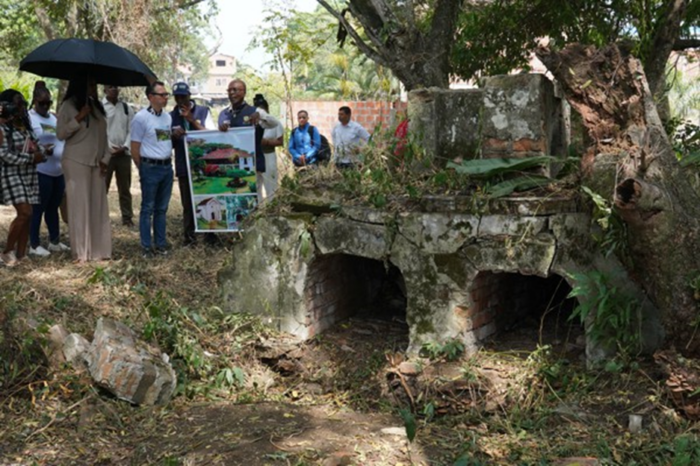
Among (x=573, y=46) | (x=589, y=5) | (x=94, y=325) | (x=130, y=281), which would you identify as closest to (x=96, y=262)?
(x=130, y=281)

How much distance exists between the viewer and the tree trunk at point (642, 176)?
450 centimetres

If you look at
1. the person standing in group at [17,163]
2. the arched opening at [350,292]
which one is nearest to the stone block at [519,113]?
the arched opening at [350,292]

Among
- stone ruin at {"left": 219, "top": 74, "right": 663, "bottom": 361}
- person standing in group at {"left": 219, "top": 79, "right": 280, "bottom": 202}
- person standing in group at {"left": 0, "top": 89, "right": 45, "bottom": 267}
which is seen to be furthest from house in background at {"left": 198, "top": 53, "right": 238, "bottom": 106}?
stone ruin at {"left": 219, "top": 74, "right": 663, "bottom": 361}

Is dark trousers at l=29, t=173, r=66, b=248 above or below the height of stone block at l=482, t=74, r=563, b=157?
below

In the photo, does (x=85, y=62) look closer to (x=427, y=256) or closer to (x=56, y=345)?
(x=56, y=345)

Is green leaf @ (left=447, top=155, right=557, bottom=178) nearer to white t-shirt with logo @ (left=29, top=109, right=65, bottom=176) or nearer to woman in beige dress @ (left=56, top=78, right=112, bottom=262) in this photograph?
woman in beige dress @ (left=56, top=78, right=112, bottom=262)

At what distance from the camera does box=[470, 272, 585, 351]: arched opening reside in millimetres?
5629

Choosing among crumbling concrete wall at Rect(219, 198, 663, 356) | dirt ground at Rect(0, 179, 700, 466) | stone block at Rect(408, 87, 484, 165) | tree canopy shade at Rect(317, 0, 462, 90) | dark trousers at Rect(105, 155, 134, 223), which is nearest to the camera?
dirt ground at Rect(0, 179, 700, 466)

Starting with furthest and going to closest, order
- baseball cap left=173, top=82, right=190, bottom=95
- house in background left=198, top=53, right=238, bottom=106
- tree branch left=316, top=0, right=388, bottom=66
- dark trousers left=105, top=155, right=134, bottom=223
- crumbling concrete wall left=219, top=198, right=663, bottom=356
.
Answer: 1. house in background left=198, top=53, right=238, bottom=106
2. dark trousers left=105, top=155, right=134, bottom=223
3. tree branch left=316, top=0, right=388, bottom=66
4. baseball cap left=173, top=82, right=190, bottom=95
5. crumbling concrete wall left=219, top=198, right=663, bottom=356

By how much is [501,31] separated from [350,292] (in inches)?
174

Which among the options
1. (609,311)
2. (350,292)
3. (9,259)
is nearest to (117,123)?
(9,259)

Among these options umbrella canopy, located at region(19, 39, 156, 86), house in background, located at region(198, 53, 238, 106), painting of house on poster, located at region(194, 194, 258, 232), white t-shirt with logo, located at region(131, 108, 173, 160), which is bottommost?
painting of house on poster, located at region(194, 194, 258, 232)

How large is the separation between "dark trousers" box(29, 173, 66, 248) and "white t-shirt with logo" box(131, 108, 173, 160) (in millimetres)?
977

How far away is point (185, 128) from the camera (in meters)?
8.29
